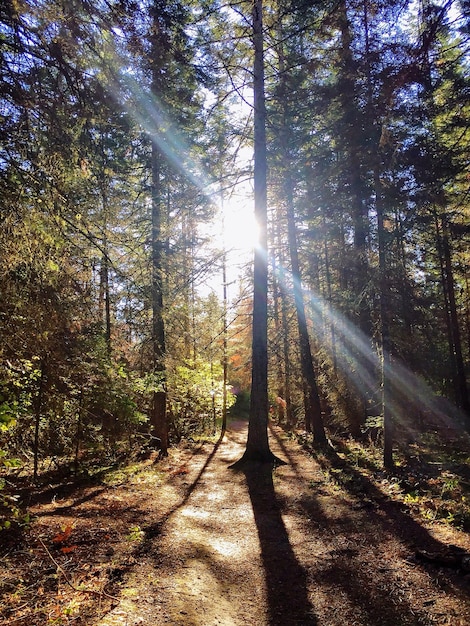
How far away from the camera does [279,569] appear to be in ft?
15.7

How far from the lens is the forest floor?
11.7 feet

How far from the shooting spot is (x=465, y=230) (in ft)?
40.5

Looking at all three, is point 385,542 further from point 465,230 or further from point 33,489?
point 465,230

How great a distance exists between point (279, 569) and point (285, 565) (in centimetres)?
13

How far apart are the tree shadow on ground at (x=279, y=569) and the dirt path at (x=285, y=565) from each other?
0.5 inches

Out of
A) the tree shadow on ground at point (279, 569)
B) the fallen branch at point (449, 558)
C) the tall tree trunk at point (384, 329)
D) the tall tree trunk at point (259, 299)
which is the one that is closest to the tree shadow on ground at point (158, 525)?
the tree shadow on ground at point (279, 569)

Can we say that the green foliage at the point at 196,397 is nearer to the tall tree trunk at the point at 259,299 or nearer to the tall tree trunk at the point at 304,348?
the tall tree trunk at the point at 304,348

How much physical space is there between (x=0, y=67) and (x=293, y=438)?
15.6m

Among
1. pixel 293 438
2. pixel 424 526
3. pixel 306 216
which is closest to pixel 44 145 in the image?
pixel 424 526

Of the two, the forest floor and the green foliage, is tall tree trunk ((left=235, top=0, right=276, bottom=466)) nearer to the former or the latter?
the forest floor

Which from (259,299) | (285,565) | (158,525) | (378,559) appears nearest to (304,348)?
(259,299)

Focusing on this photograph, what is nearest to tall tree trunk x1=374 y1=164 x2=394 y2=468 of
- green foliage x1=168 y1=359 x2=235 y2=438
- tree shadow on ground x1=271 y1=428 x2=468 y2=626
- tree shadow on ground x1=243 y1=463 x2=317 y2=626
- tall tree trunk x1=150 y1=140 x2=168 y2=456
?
tree shadow on ground x1=271 y1=428 x2=468 y2=626

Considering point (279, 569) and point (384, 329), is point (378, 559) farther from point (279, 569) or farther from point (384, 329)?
point (384, 329)

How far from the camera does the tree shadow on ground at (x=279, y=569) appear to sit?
12.4 feet
